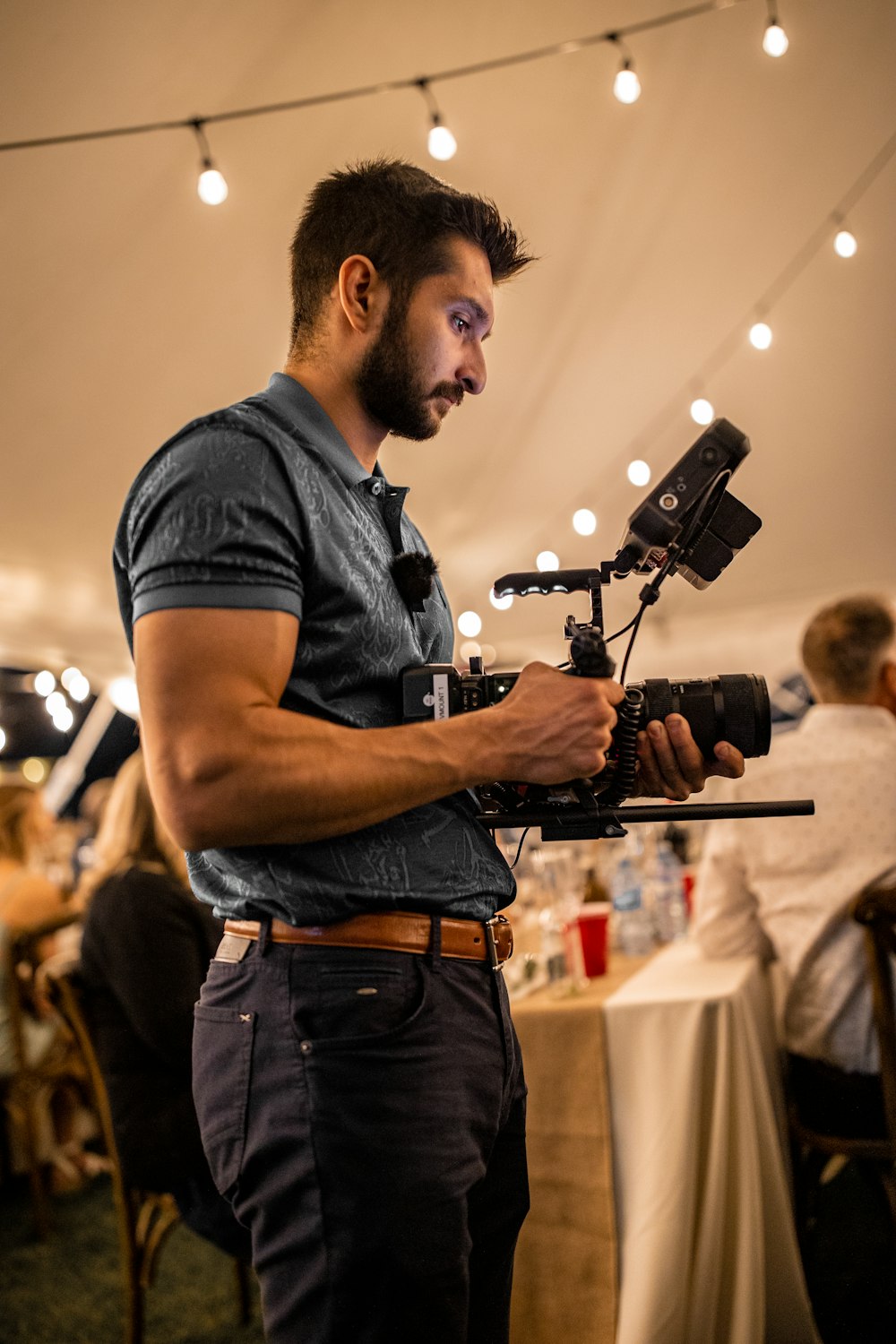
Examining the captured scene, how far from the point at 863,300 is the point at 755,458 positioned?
0.72 meters

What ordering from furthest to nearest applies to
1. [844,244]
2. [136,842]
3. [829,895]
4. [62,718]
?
[62,718] → [844,244] → [136,842] → [829,895]

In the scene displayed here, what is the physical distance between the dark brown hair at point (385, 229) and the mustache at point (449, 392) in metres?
0.09

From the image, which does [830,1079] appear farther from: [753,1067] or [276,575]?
[276,575]

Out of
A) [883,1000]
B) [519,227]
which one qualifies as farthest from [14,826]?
[883,1000]

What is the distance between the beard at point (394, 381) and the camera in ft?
3.28

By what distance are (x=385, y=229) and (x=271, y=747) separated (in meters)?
0.59

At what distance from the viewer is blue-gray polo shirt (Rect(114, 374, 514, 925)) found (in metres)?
0.78

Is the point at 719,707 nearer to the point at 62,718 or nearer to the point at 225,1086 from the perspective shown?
the point at 225,1086

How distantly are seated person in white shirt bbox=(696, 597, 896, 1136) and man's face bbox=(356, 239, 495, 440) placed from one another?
4.34 feet

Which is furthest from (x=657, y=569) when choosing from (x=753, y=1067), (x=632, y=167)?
Result: (x=632, y=167)

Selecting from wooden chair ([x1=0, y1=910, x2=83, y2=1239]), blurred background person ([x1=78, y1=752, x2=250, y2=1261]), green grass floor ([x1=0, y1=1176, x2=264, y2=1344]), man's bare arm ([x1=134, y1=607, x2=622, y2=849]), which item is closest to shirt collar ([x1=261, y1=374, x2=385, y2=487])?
man's bare arm ([x1=134, y1=607, x2=622, y2=849])

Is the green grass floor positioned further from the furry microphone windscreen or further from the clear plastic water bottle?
the furry microphone windscreen

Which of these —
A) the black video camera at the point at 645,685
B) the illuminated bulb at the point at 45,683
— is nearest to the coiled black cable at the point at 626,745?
the black video camera at the point at 645,685

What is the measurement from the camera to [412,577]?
968 millimetres
